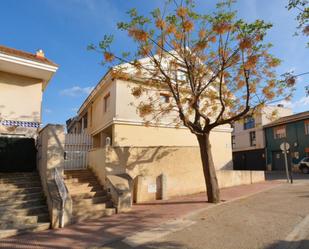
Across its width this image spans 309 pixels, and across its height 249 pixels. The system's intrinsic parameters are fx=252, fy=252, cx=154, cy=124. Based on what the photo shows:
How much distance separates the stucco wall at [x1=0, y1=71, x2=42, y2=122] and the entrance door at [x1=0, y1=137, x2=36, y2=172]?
153 centimetres

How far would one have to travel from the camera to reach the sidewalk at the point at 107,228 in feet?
18.8

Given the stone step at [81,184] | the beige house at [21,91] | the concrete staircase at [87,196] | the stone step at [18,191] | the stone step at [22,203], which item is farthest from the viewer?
the beige house at [21,91]

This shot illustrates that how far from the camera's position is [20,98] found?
1170 centimetres

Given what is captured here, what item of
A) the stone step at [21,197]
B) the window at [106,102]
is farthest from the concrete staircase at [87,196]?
the window at [106,102]

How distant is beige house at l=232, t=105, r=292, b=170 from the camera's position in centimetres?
3231

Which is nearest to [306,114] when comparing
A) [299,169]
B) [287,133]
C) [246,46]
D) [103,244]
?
[287,133]

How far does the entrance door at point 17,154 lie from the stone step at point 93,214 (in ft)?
13.4

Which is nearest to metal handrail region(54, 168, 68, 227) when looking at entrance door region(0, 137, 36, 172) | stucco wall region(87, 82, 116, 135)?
entrance door region(0, 137, 36, 172)

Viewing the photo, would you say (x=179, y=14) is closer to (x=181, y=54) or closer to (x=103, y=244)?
(x=181, y=54)

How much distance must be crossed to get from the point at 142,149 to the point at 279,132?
24.5 metres

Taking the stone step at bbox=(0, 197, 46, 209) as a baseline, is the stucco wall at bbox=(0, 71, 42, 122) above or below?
above

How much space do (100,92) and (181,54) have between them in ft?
26.2

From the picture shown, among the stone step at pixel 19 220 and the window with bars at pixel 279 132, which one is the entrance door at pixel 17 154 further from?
the window with bars at pixel 279 132

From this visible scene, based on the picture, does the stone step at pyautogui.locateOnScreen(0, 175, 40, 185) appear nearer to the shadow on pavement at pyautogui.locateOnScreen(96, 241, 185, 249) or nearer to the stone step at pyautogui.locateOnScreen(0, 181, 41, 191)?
the stone step at pyautogui.locateOnScreen(0, 181, 41, 191)
